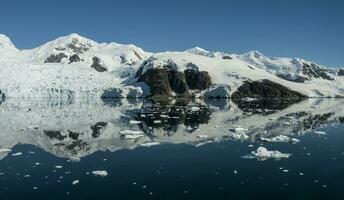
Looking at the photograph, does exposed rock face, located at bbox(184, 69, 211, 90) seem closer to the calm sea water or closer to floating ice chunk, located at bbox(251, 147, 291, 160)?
the calm sea water

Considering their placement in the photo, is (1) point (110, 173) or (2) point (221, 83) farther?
(2) point (221, 83)

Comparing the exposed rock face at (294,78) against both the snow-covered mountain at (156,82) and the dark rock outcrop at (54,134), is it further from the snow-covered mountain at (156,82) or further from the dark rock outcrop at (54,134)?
the dark rock outcrop at (54,134)

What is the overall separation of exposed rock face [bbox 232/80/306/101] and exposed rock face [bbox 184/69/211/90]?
40.4 ft

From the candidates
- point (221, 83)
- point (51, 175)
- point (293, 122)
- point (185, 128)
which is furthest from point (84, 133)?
point (221, 83)

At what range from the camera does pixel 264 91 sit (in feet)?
453

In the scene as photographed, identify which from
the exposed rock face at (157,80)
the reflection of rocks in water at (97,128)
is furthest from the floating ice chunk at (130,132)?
the exposed rock face at (157,80)

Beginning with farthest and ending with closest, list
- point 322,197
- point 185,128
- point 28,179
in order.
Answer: point 185,128 < point 28,179 < point 322,197

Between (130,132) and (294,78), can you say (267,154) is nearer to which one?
(130,132)

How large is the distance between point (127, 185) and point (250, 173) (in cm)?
603

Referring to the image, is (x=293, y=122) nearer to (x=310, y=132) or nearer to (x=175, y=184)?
(x=310, y=132)

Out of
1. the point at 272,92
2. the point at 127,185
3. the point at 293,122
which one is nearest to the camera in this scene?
the point at 127,185

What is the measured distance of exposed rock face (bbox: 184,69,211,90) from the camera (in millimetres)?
141875

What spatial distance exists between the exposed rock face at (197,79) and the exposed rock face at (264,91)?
12.3m

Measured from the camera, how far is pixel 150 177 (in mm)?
19844
